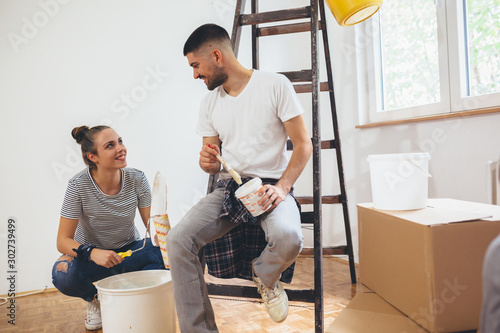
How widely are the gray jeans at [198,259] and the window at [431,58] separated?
126 cm

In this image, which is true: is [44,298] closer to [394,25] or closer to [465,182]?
[465,182]

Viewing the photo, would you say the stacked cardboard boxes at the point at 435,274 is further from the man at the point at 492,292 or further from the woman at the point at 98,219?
the woman at the point at 98,219

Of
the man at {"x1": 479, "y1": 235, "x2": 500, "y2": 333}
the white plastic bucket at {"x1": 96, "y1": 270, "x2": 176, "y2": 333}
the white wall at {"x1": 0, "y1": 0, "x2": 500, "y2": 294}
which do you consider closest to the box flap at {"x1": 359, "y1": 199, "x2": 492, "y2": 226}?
the man at {"x1": 479, "y1": 235, "x2": 500, "y2": 333}

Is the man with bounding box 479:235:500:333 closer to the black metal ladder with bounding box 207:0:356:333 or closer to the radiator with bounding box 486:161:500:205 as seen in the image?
the black metal ladder with bounding box 207:0:356:333

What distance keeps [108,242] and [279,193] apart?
951 mm

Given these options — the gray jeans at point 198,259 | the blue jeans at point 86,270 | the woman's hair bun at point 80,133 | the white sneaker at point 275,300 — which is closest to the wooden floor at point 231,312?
the blue jeans at point 86,270

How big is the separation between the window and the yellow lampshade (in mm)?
752

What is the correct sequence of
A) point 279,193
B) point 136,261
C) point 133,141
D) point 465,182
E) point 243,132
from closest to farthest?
1. point 279,193
2. point 243,132
3. point 136,261
4. point 465,182
5. point 133,141

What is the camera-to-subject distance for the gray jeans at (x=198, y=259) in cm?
130

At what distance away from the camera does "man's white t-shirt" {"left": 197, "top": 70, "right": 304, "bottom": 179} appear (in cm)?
155

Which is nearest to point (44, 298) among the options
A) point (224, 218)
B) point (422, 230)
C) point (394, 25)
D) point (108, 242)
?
point (108, 242)

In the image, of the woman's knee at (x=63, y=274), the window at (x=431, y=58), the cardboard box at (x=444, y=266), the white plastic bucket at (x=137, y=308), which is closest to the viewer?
the cardboard box at (x=444, y=266)

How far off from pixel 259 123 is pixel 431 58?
51.4 inches

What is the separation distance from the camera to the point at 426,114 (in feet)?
7.23
